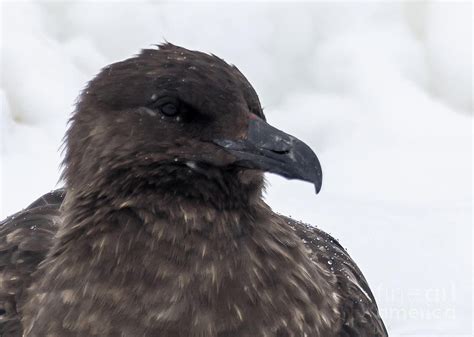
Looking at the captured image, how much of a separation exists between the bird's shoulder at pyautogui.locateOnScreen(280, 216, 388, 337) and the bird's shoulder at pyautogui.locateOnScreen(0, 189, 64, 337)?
80cm

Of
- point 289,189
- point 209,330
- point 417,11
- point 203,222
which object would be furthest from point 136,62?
point 417,11

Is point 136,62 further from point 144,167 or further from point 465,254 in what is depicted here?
point 465,254

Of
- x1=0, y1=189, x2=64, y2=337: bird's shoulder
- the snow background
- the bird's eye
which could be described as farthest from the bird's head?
the snow background

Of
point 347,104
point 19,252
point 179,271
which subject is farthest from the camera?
point 347,104

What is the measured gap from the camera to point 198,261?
112 inches

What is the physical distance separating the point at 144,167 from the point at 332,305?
0.74 metres

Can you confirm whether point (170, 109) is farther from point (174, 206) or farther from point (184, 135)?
point (174, 206)

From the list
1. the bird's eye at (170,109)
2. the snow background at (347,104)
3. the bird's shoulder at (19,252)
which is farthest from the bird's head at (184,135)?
the snow background at (347,104)

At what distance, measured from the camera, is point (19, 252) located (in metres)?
3.27

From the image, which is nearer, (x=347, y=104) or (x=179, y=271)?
(x=179, y=271)

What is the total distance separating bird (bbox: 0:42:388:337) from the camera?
110 inches

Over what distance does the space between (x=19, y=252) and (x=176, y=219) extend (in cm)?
70

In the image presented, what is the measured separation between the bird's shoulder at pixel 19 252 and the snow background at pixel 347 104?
5.64 feet

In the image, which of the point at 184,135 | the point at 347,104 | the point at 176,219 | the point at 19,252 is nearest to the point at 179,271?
the point at 176,219
